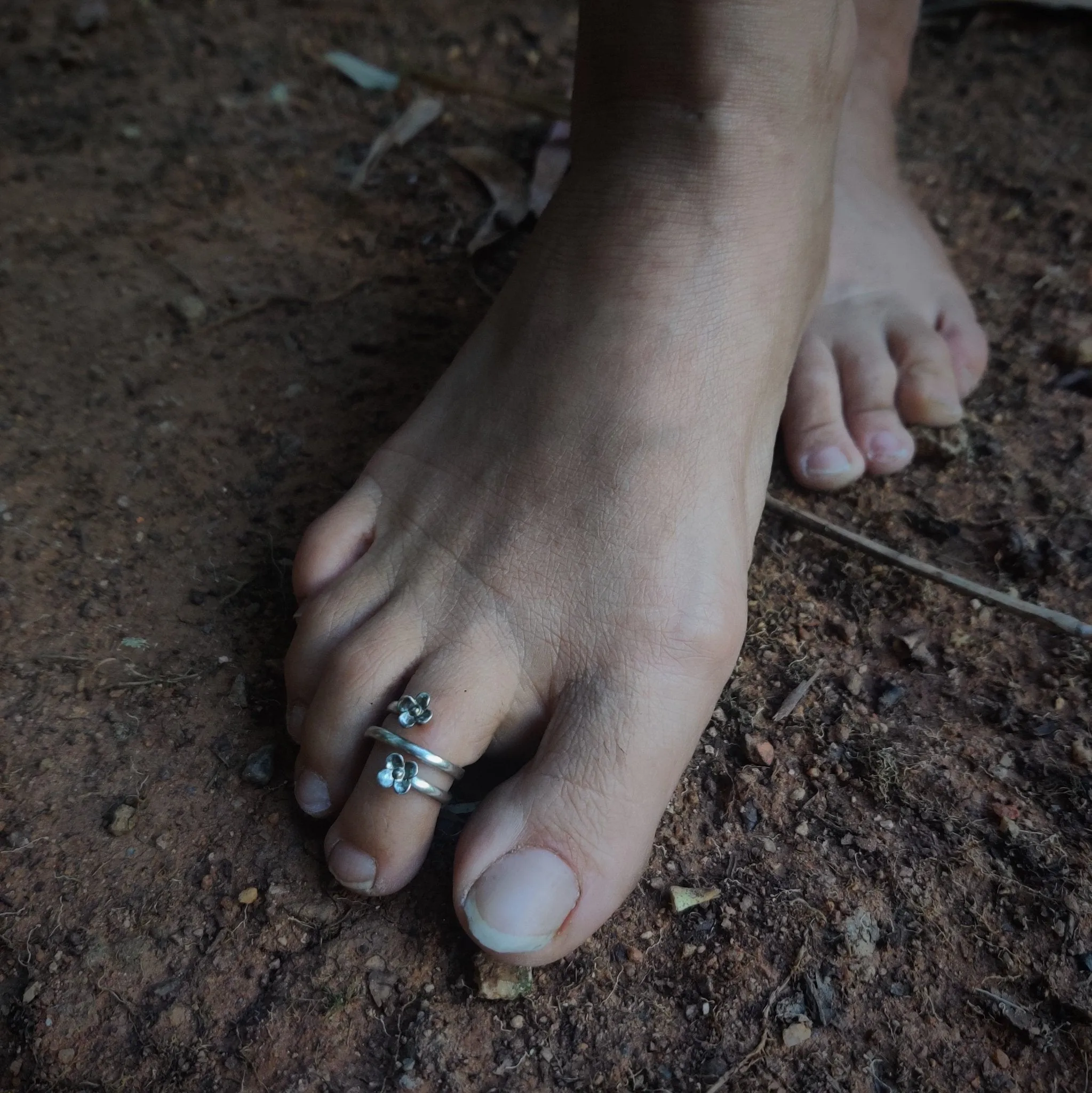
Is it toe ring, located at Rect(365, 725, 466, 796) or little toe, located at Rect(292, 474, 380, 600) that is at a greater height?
little toe, located at Rect(292, 474, 380, 600)

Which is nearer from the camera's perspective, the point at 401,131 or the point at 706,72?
the point at 706,72

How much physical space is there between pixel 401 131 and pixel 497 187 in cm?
24

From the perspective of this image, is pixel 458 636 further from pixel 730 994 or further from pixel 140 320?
→ pixel 140 320

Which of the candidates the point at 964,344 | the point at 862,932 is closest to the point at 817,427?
the point at 964,344

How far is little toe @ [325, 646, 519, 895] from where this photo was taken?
2.55 ft

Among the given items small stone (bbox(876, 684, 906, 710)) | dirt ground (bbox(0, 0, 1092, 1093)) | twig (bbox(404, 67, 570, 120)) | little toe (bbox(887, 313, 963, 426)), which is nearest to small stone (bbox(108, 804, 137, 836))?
dirt ground (bbox(0, 0, 1092, 1093))

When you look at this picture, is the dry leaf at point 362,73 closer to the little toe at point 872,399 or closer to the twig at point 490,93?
the twig at point 490,93

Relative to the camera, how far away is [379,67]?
69.2 inches

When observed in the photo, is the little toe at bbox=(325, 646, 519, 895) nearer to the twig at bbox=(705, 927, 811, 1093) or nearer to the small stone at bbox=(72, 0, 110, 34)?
the twig at bbox=(705, 927, 811, 1093)

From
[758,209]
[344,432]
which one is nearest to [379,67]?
[344,432]

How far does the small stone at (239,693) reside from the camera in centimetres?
92

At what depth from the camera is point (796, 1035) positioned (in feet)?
2.44

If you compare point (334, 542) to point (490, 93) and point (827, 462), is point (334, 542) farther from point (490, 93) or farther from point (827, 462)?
point (490, 93)

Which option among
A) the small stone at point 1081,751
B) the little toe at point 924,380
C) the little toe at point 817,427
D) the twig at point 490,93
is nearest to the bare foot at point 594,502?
the little toe at point 817,427
